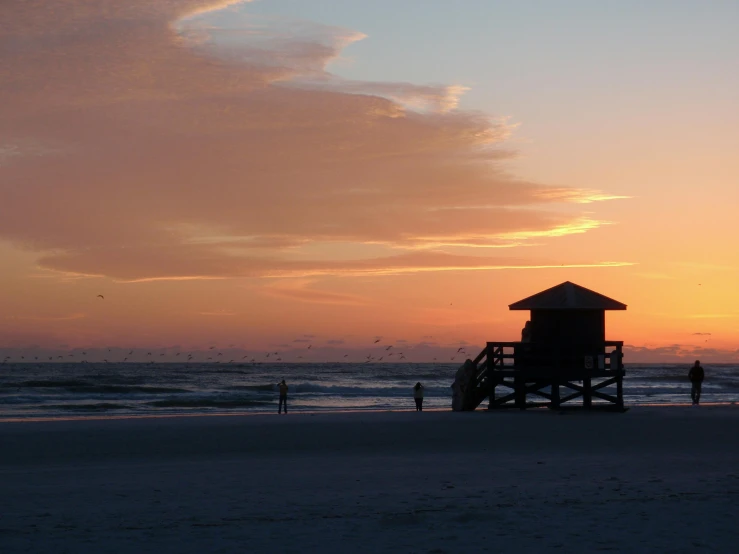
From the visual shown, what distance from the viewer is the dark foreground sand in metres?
8.87

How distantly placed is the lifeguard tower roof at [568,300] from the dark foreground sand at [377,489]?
471cm

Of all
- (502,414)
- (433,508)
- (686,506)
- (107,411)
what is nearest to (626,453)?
(686,506)

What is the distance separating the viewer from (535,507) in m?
10.4

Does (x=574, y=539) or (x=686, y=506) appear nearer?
(x=574, y=539)

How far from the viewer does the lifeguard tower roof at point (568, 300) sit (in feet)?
83.7

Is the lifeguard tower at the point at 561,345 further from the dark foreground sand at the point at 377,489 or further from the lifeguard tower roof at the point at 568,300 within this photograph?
the dark foreground sand at the point at 377,489

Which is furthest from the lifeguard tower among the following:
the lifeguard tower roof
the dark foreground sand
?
the dark foreground sand

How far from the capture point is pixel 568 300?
25562 mm

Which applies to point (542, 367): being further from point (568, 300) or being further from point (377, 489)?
point (377, 489)

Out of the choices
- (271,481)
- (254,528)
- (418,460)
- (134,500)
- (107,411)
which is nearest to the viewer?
(254,528)

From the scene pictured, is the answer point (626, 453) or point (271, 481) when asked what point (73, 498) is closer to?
point (271, 481)

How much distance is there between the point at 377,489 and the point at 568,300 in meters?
14.9

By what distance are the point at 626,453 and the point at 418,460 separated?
4.08 m

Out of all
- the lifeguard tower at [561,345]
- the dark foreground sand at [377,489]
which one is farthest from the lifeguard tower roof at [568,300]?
the dark foreground sand at [377,489]
